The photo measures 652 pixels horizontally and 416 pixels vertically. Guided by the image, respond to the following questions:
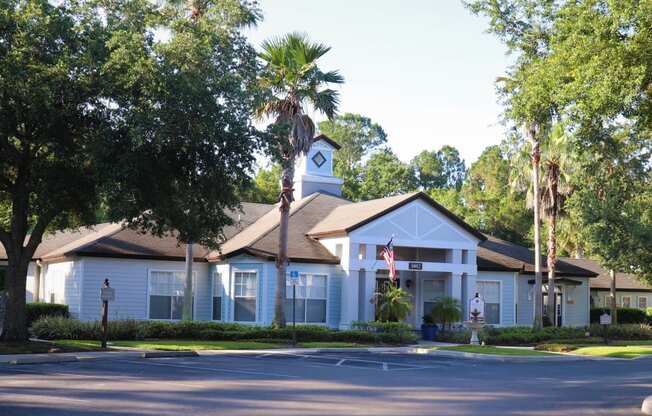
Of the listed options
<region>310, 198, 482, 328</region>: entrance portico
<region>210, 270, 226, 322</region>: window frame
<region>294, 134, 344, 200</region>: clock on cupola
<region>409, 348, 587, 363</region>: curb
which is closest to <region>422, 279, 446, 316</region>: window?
<region>310, 198, 482, 328</region>: entrance portico

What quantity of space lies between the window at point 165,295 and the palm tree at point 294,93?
5718 millimetres

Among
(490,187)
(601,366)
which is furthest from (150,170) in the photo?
(490,187)

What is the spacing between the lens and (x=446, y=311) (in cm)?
3691

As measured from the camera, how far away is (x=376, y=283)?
3878 cm

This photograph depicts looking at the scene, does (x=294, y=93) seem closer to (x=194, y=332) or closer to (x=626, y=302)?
(x=194, y=332)

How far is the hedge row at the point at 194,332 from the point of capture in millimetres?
30516

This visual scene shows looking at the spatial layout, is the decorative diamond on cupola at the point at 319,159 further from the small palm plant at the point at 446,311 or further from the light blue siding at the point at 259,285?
the small palm plant at the point at 446,311

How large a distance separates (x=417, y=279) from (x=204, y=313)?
10.1 meters

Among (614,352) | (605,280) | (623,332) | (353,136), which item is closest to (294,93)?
(614,352)

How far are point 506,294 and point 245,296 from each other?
13.1 meters

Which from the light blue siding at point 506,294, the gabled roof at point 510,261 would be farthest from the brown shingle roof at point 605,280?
the light blue siding at point 506,294

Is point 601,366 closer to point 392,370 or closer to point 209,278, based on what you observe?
point 392,370

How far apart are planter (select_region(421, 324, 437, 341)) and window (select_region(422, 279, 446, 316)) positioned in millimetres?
2560

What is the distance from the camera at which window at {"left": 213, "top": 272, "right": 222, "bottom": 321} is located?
37.4 m
